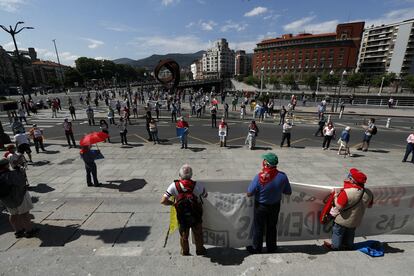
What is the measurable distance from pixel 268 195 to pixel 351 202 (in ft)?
4.02

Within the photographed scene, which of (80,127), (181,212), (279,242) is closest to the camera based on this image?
(181,212)

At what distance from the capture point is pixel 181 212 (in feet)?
11.0

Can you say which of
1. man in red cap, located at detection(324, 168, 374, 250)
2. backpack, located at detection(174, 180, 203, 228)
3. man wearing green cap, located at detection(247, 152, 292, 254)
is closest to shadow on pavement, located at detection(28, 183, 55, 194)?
backpack, located at detection(174, 180, 203, 228)

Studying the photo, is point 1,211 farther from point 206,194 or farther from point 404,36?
point 404,36

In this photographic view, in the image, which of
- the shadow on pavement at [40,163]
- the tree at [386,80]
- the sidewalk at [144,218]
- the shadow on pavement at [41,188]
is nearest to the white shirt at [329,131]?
the sidewalk at [144,218]

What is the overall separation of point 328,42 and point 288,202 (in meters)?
116

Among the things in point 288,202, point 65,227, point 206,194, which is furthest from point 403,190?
point 65,227

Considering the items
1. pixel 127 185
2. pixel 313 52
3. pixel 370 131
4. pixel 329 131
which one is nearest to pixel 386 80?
pixel 313 52

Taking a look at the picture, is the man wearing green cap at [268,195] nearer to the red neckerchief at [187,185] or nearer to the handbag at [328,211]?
the handbag at [328,211]

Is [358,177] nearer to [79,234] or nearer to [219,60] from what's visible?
[79,234]

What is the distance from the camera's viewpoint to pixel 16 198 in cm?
434

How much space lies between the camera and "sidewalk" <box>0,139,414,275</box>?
3.07 m

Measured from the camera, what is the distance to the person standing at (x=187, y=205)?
3.33m

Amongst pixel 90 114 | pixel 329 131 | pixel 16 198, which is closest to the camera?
pixel 16 198
